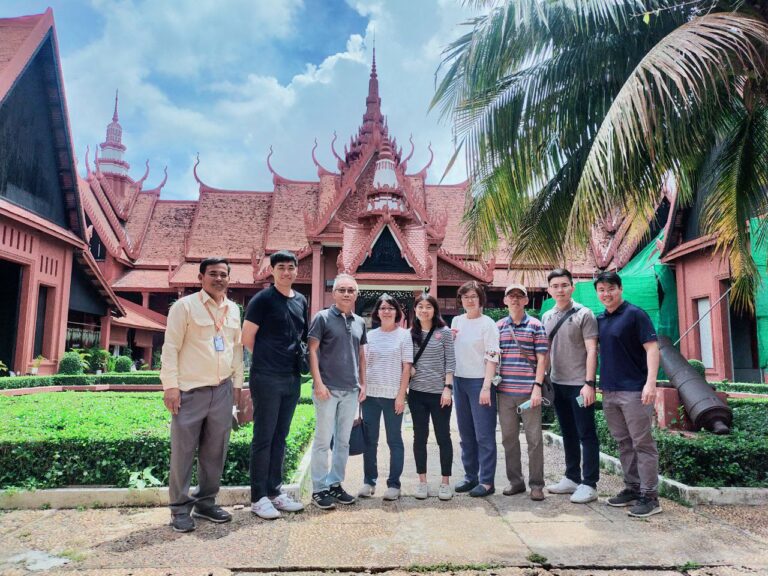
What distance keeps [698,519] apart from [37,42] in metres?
15.7

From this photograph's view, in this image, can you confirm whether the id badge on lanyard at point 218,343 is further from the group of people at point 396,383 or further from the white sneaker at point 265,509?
the white sneaker at point 265,509

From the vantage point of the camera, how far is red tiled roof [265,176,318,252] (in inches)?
940

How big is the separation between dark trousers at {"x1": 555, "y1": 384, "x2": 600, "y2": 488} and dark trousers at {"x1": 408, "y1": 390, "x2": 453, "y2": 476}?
970mm

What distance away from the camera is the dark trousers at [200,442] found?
346 centimetres

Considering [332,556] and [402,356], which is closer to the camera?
[332,556]

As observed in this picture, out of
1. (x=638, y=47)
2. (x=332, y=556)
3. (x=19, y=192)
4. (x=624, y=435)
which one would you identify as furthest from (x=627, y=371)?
(x=19, y=192)

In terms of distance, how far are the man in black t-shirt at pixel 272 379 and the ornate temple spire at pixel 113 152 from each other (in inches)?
1353

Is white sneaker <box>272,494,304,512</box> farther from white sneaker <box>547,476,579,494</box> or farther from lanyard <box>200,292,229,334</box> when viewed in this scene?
white sneaker <box>547,476,579,494</box>

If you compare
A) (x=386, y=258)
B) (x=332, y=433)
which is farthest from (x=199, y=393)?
(x=386, y=258)

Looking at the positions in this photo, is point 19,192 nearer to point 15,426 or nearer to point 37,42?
point 37,42

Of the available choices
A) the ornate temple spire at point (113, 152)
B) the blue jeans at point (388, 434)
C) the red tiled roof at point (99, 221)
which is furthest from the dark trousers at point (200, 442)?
the ornate temple spire at point (113, 152)

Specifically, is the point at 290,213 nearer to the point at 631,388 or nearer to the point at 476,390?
the point at 476,390

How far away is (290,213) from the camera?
25156mm

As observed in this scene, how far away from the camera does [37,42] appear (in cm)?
1245
